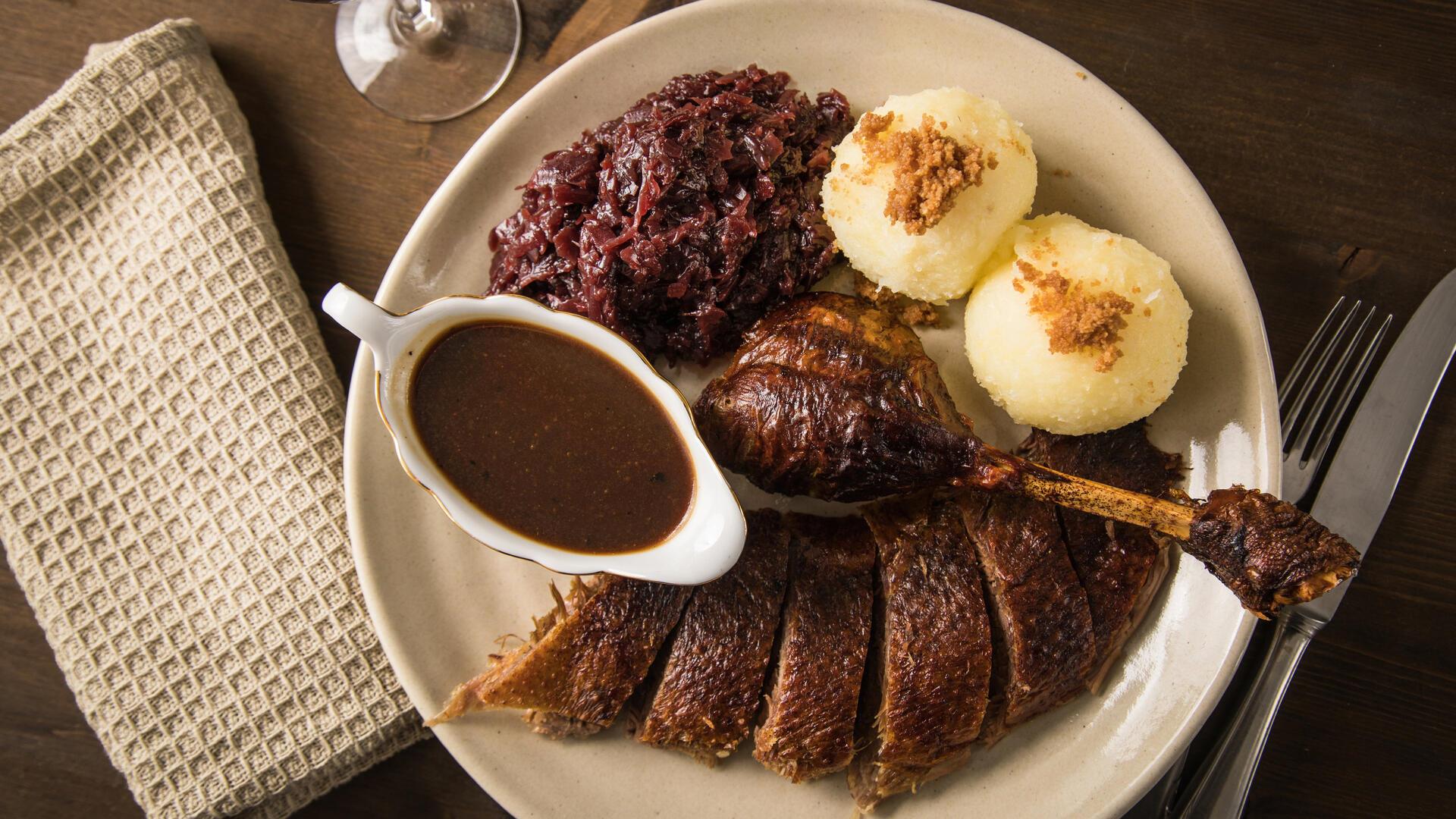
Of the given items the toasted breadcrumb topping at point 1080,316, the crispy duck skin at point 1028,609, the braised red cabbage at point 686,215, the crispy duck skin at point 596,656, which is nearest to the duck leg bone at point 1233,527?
the crispy duck skin at point 1028,609

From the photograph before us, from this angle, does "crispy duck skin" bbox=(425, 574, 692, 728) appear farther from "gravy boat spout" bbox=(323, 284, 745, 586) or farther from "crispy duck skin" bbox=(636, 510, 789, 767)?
"gravy boat spout" bbox=(323, 284, 745, 586)

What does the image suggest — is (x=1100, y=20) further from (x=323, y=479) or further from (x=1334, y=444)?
(x=323, y=479)

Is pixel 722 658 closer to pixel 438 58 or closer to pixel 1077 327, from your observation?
pixel 1077 327

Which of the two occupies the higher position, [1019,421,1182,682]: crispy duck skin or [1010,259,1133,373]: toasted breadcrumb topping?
[1010,259,1133,373]: toasted breadcrumb topping

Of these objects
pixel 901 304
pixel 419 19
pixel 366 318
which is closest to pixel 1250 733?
pixel 901 304

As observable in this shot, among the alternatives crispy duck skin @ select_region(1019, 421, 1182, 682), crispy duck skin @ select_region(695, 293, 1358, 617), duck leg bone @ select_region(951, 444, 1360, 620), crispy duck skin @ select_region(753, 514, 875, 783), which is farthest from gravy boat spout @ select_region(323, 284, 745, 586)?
crispy duck skin @ select_region(1019, 421, 1182, 682)

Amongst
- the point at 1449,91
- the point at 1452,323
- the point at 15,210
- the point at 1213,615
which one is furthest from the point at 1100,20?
the point at 15,210

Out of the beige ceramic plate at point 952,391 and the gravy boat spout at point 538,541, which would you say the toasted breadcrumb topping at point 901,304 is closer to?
the beige ceramic plate at point 952,391
